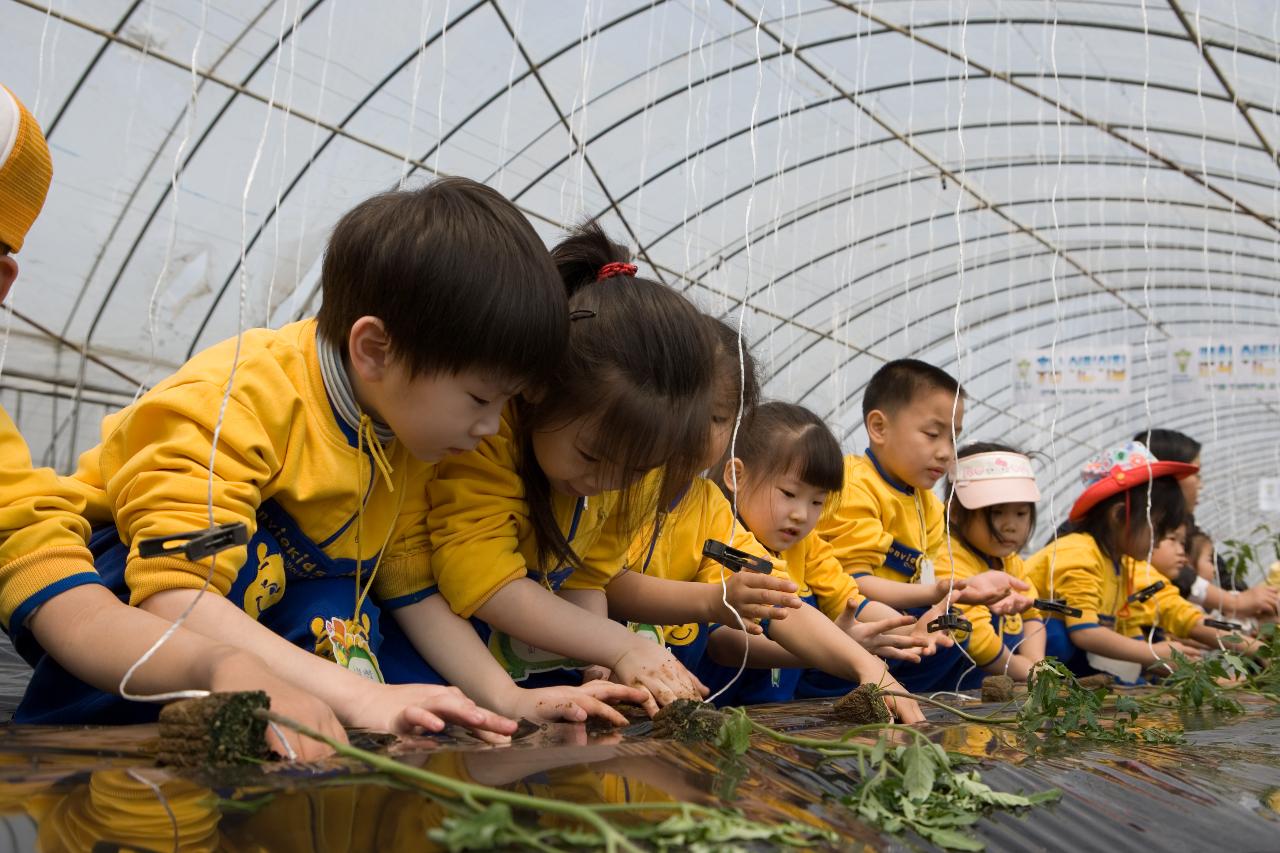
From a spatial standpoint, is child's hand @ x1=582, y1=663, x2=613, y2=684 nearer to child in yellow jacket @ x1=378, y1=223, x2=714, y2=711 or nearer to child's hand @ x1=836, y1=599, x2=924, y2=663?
child in yellow jacket @ x1=378, y1=223, x2=714, y2=711

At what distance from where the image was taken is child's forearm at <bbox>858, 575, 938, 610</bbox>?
148 inches

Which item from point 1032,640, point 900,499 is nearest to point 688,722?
point 900,499

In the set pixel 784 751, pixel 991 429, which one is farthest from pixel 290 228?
pixel 991 429

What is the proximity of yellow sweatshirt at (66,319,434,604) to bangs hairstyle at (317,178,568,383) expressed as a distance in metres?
0.13

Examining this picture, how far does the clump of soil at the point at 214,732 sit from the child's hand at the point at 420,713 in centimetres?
30

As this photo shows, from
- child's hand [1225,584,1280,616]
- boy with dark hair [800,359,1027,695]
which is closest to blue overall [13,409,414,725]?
boy with dark hair [800,359,1027,695]

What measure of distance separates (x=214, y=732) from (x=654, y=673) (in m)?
1.02

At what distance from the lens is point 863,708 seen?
2.02 m

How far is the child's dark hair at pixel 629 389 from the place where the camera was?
195 centimetres

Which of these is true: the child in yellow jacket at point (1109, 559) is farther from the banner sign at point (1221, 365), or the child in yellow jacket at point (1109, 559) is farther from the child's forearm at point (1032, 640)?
the banner sign at point (1221, 365)

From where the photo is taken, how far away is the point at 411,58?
26.8ft

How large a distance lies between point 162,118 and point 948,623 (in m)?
6.90

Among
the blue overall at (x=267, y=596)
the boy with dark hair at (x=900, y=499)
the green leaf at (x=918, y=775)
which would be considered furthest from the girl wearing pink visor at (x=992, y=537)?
the green leaf at (x=918, y=775)

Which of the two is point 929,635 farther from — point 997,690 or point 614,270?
point 614,270
